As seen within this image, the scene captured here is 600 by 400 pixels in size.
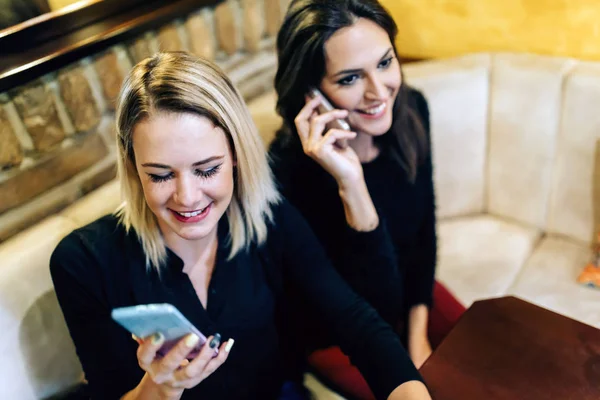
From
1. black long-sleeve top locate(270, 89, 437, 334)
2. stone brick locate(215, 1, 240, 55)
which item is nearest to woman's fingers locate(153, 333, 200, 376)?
black long-sleeve top locate(270, 89, 437, 334)

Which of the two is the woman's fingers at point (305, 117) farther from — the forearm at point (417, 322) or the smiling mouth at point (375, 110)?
the forearm at point (417, 322)

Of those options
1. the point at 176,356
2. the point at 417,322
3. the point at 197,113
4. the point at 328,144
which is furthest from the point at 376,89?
the point at 176,356

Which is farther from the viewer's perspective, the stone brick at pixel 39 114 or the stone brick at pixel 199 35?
the stone brick at pixel 199 35

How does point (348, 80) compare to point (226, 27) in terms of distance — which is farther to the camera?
point (226, 27)

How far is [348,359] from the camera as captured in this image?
1.22 metres

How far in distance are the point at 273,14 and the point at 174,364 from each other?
133 cm

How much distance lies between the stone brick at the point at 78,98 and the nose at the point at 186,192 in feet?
1.83

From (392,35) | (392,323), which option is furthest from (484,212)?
(392,35)

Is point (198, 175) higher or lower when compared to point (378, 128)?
higher

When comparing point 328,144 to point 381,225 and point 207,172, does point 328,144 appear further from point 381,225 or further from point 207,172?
point 207,172

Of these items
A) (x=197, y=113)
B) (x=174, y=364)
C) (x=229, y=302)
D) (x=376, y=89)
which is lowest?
(x=229, y=302)

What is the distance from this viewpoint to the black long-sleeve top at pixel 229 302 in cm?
92

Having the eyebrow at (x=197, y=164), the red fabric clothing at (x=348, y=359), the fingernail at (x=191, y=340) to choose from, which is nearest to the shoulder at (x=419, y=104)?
the red fabric clothing at (x=348, y=359)

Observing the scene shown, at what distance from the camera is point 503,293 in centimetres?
150
